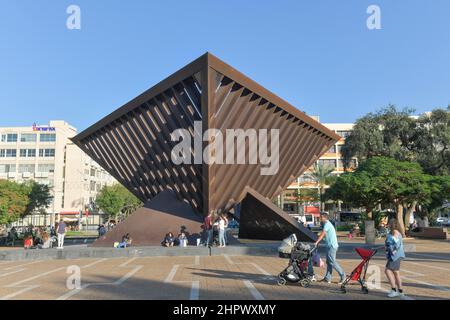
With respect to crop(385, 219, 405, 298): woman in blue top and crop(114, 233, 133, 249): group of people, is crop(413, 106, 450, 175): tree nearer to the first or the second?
crop(114, 233, 133, 249): group of people

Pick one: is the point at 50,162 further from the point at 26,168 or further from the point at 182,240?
the point at 182,240

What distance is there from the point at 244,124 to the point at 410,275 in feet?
42.0

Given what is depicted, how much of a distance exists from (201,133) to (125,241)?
23.2ft

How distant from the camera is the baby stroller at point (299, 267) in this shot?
9.85 m

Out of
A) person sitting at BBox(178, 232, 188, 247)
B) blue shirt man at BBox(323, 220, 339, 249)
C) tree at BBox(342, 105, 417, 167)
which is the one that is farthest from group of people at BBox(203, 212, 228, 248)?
tree at BBox(342, 105, 417, 167)

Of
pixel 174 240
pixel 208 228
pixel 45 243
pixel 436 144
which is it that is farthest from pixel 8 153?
pixel 436 144

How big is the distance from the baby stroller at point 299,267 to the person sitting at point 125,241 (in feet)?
41.7

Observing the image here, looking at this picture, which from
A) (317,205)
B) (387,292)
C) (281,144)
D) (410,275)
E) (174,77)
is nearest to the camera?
(387,292)

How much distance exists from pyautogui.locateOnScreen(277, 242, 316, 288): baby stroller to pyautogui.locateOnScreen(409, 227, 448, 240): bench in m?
25.9

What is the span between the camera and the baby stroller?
32.3ft

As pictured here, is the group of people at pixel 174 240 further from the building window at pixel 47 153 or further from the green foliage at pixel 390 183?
the building window at pixel 47 153

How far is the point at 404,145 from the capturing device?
4584 cm
